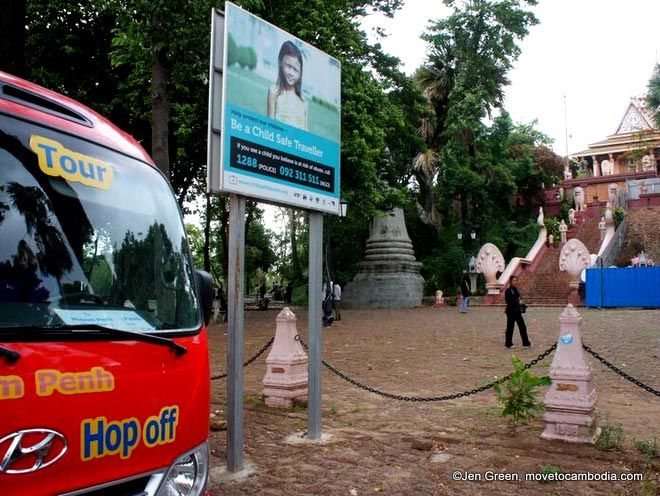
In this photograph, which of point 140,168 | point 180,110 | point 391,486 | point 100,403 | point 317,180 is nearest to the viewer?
point 100,403

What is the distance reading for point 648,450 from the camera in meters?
5.62

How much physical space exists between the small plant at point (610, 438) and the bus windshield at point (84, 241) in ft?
14.2

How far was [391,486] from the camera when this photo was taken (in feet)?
16.3

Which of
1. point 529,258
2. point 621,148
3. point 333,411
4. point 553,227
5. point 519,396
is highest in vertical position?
point 621,148

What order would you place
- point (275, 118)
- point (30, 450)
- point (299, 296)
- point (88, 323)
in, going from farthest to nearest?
point (299, 296)
point (275, 118)
point (88, 323)
point (30, 450)

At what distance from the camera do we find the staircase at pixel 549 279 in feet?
92.7

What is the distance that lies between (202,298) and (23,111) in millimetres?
1372

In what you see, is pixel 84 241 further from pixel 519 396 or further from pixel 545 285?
pixel 545 285

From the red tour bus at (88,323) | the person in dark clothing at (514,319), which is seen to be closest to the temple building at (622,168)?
the person in dark clothing at (514,319)

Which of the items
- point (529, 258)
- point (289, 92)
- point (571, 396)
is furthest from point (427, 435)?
point (529, 258)

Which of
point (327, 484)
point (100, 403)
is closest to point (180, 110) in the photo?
point (327, 484)

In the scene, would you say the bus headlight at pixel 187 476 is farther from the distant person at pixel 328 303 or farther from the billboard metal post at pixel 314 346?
the distant person at pixel 328 303

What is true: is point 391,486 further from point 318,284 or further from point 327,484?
point 318,284

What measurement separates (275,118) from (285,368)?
3.37 metres
